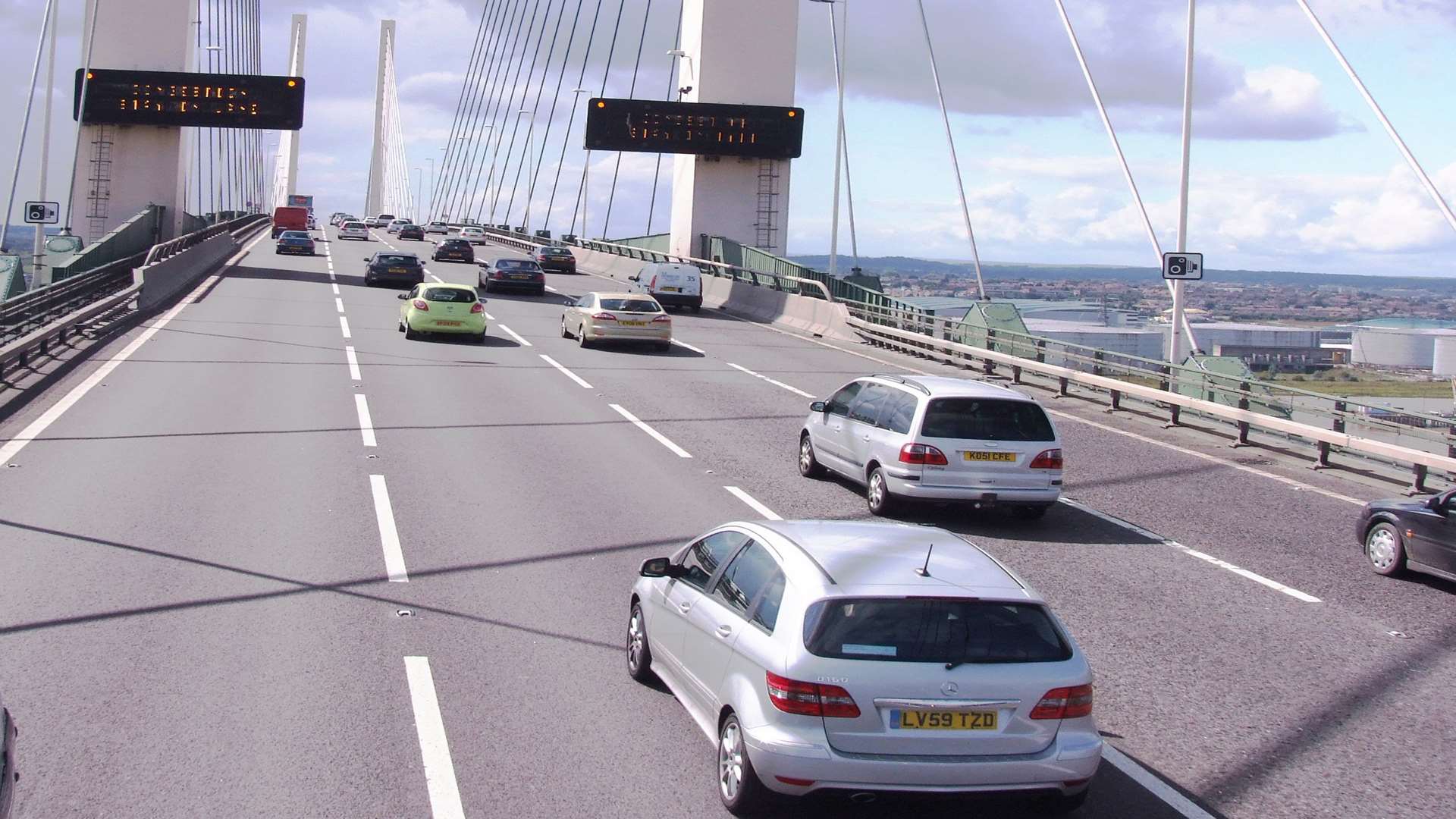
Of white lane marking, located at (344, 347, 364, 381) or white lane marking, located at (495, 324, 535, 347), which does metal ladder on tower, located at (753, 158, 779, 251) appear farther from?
white lane marking, located at (344, 347, 364, 381)

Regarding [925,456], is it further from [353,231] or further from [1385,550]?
[353,231]

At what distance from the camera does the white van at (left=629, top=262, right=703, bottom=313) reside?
43031mm

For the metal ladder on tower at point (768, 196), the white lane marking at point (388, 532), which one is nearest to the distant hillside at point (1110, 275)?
the metal ladder on tower at point (768, 196)

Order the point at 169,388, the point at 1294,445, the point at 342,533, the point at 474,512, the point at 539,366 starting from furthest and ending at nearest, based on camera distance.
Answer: the point at 539,366
the point at 169,388
the point at 1294,445
the point at 474,512
the point at 342,533

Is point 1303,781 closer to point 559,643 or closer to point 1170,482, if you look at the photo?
point 559,643

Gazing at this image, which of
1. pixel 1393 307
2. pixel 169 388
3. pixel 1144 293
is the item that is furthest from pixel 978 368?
pixel 169 388

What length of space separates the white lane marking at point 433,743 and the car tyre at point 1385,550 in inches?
331

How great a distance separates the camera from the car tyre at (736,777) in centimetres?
614

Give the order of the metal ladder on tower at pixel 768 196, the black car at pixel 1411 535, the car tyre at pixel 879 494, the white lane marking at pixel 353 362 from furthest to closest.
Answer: the metal ladder on tower at pixel 768 196, the white lane marking at pixel 353 362, the car tyre at pixel 879 494, the black car at pixel 1411 535

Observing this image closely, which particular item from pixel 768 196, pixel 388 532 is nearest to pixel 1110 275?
pixel 768 196

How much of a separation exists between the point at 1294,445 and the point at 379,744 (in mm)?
16049

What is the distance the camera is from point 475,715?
296 inches

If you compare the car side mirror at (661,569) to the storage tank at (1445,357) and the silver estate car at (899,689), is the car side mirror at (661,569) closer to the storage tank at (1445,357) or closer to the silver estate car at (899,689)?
the silver estate car at (899,689)

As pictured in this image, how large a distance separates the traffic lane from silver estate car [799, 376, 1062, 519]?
518cm
